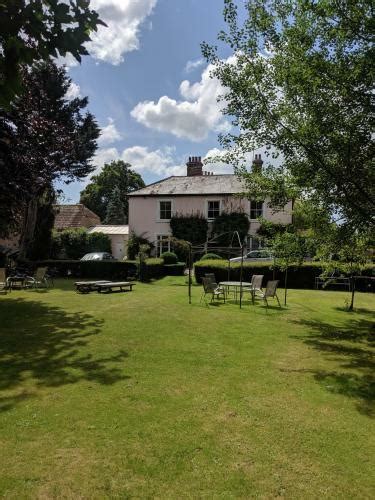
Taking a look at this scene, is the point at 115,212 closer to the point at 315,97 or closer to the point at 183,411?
the point at 315,97

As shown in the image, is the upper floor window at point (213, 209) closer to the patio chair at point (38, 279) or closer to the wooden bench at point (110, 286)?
the wooden bench at point (110, 286)

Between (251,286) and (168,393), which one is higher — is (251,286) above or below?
above

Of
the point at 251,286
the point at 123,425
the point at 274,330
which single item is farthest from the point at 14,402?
the point at 251,286

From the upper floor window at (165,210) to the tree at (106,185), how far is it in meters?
38.8

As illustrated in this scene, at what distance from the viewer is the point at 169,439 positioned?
14.6 feet

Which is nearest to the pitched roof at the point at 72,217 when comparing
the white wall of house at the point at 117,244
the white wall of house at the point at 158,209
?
the white wall of house at the point at 117,244

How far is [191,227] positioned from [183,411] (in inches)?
1114

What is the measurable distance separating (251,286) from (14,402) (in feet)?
38.7

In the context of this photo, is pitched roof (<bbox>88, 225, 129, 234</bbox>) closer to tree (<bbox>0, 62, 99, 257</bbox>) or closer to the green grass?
tree (<bbox>0, 62, 99, 257</bbox>)

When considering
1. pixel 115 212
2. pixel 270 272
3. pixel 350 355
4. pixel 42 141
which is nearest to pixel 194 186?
pixel 270 272

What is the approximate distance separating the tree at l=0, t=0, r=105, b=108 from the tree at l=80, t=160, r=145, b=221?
6933cm

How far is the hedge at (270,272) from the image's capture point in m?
21.5

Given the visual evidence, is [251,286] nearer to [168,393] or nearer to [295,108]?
[295,108]

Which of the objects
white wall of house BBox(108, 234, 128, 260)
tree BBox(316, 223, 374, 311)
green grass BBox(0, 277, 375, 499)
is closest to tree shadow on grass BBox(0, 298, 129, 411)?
green grass BBox(0, 277, 375, 499)
